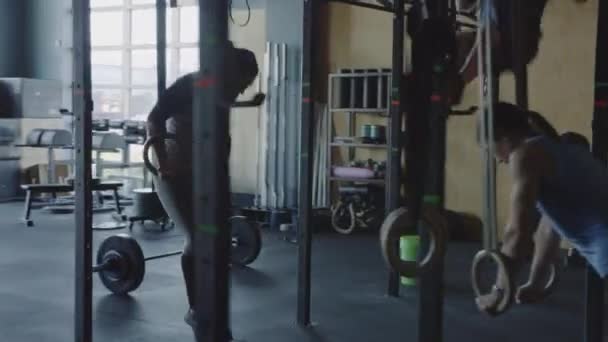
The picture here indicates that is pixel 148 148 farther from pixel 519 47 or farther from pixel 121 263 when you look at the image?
pixel 121 263

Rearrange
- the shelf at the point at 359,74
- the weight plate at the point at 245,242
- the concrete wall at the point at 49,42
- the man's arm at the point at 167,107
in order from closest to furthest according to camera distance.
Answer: the man's arm at the point at 167,107 → the weight plate at the point at 245,242 → the shelf at the point at 359,74 → the concrete wall at the point at 49,42

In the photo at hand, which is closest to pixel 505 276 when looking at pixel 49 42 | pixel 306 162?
pixel 306 162

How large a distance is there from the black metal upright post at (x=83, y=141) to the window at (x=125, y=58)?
6.30 m

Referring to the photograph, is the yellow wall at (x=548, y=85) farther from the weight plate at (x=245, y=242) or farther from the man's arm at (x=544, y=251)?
the man's arm at (x=544, y=251)

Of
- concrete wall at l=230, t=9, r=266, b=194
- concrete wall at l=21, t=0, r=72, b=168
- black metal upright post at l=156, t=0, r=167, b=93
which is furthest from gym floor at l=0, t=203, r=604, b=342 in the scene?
concrete wall at l=21, t=0, r=72, b=168

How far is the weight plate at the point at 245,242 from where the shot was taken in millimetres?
5113

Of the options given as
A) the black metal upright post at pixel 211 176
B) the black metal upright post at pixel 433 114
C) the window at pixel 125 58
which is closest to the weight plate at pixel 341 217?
the window at pixel 125 58

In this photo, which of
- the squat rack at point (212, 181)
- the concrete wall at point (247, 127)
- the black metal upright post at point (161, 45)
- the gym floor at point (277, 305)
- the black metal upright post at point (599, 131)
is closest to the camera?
the squat rack at point (212, 181)

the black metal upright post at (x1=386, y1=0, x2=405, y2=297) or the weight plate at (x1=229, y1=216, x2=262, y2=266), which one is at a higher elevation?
the black metal upright post at (x1=386, y1=0, x2=405, y2=297)

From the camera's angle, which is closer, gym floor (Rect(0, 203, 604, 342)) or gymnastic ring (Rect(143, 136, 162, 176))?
gymnastic ring (Rect(143, 136, 162, 176))

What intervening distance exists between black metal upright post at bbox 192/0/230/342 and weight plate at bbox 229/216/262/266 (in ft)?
11.4

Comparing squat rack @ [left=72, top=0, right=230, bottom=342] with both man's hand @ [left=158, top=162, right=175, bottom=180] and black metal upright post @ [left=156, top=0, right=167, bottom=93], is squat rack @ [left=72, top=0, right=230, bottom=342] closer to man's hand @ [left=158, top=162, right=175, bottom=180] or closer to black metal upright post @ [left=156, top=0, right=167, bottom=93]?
man's hand @ [left=158, top=162, right=175, bottom=180]

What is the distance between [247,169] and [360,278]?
3.40 m

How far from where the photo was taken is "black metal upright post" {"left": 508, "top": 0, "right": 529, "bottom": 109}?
205 cm
